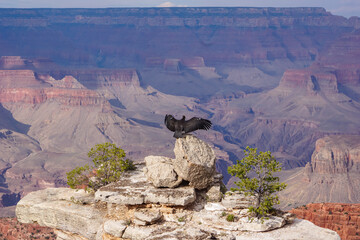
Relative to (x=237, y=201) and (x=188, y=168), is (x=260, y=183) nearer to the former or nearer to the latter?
(x=237, y=201)

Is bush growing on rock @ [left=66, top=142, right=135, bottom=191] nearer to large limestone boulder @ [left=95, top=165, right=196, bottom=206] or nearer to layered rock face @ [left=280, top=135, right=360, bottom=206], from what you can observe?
large limestone boulder @ [left=95, top=165, right=196, bottom=206]

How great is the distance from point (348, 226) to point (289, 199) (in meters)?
65.7

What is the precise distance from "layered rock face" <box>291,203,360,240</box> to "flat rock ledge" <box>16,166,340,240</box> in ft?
53.7

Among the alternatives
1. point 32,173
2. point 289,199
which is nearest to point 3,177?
point 32,173

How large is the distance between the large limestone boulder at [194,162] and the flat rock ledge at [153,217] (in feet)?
1.89

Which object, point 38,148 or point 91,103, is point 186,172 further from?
point 91,103

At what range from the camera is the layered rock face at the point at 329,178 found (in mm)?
108438

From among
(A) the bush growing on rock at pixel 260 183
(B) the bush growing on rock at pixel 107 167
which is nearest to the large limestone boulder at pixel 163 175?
(B) the bush growing on rock at pixel 107 167

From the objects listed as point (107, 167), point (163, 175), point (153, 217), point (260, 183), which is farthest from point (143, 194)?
point (260, 183)

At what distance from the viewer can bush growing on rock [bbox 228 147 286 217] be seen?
988 inches

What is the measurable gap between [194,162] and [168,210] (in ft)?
8.63

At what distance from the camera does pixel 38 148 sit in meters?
168

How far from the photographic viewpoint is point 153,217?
2478 centimetres

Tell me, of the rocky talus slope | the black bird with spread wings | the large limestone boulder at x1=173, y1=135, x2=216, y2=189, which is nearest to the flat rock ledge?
the rocky talus slope
